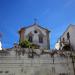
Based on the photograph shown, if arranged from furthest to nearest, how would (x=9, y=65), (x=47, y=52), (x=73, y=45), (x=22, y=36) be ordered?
(x=22, y=36) → (x=73, y=45) → (x=47, y=52) → (x=9, y=65)

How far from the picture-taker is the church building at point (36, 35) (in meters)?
33.0

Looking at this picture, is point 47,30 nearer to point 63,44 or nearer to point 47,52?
point 63,44

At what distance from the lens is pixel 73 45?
27.2m

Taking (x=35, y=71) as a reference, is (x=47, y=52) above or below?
above

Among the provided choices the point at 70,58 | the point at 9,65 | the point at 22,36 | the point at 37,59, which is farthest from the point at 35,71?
the point at 22,36

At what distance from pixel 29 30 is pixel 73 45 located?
8572 mm

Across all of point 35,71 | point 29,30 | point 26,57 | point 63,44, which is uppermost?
point 29,30

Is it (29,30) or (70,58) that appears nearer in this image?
(70,58)

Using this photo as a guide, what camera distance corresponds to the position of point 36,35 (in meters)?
33.4

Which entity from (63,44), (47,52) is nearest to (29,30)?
(63,44)

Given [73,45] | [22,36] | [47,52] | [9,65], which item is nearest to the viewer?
[9,65]

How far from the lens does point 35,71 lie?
21.5 meters

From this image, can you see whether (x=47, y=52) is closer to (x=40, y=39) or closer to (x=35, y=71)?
(x=35, y=71)

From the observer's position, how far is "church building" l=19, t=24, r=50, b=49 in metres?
33.0
